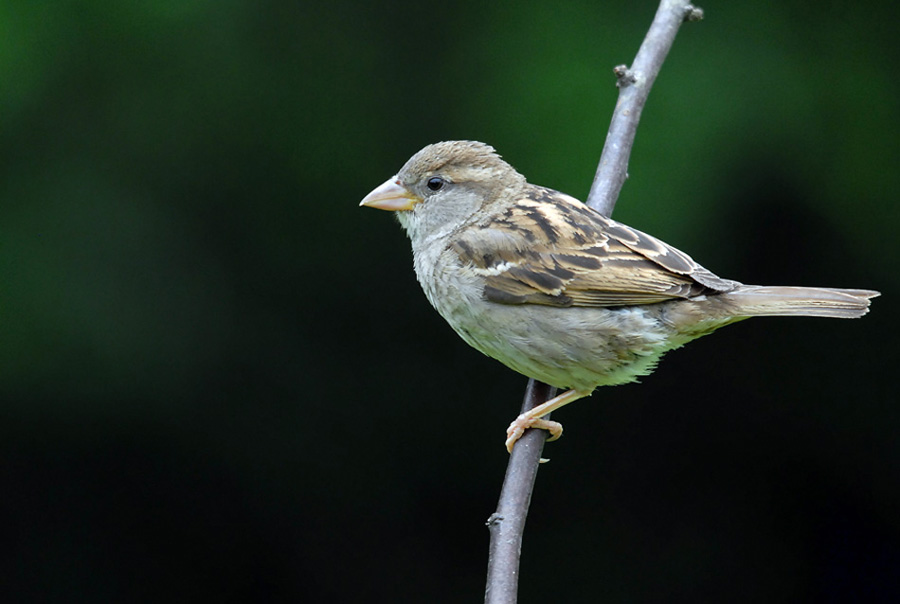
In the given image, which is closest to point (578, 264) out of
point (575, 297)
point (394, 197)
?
point (575, 297)

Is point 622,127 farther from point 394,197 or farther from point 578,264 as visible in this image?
point 394,197

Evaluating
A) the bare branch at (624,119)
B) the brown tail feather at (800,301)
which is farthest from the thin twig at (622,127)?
the brown tail feather at (800,301)

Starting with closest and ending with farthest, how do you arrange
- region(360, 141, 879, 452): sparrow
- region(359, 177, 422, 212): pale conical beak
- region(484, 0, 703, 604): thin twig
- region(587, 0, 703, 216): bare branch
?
region(484, 0, 703, 604): thin twig
region(360, 141, 879, 452): sparrow
region(587, 0, 703, 216): bare branch
region(359, 177, 422, 212): pale conical beak

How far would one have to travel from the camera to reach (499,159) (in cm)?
346

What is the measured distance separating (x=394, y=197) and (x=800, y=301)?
4.32ft

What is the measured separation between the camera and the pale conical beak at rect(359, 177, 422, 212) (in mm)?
3375

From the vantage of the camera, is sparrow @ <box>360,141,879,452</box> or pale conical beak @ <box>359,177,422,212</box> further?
pale conical beak @ <box>359,177,422,212</box>

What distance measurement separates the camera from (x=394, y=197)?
338 centimetres

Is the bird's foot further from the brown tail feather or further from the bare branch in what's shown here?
the bare branch

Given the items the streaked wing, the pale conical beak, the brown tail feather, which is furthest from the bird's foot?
the pale conical beak

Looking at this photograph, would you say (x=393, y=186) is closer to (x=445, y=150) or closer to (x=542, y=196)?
(x=445, y=150)

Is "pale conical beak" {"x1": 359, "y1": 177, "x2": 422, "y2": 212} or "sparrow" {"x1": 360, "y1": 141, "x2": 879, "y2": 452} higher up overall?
"pale conical beak" {"x1": 359, "y1": 177, "x2": 422, "y2": 212}

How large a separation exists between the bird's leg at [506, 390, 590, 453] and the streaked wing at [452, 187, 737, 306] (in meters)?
0.28

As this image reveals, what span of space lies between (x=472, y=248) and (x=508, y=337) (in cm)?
33
